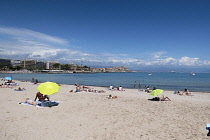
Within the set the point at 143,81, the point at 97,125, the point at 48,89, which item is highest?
the point at 48,89

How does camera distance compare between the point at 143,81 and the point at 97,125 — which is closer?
the point at 97,125

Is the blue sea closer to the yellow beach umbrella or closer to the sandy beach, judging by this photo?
the sandy beach

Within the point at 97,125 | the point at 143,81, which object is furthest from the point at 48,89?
the point at 143,81

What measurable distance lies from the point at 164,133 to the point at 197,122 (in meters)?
2.66

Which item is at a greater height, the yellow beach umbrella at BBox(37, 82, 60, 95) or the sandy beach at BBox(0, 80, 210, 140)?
the yellow beach umbrella at BBox(37, 82, 60, 95)

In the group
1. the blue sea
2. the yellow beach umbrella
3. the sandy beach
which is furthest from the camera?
the blue sea

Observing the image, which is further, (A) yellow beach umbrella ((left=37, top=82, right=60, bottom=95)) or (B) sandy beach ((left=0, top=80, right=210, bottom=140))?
(A) yellow beach umbrella ((left=37, top=82, right=60, bottom=95))

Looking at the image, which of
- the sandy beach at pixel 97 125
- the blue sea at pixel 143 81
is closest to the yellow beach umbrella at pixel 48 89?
the sandy beach at pixel 97 125

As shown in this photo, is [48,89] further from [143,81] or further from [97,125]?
[143,81]

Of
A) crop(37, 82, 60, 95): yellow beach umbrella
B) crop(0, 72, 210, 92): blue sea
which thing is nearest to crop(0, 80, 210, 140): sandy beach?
crop(37, 82, 60, 95): yellow beach umbrella

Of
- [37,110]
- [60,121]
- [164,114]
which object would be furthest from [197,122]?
[37,110]

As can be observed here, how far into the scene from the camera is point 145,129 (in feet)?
23.7

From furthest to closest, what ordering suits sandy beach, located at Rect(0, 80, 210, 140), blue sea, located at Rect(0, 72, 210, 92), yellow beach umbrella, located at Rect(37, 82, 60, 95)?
blue sea, located at Rect(0, 72, 210, 92) → yellow beach umbrella, located at Rect(37, 82, 60, 95) → sandy beach, located at Rect(0, 80, 210, 140)

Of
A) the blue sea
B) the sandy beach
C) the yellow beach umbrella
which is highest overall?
the yellow beach umbrella
